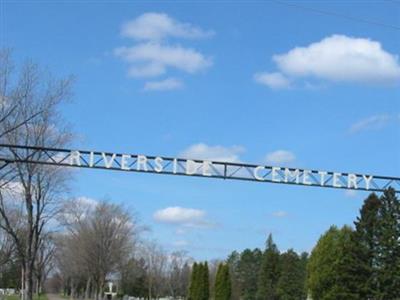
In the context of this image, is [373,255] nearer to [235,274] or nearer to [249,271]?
[249,271]

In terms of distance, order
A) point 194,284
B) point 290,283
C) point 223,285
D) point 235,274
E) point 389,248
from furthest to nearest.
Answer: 1. point 235,274
2. point 194,284
3. point 223,285
4. point 290,283
5. point 389,248

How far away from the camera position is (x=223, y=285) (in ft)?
322

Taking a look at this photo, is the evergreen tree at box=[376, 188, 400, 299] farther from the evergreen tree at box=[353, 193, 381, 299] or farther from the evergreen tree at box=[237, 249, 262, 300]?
the evergreen tree at box=[237, 249, 262, 300]

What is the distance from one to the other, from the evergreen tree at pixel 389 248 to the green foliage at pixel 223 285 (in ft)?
139

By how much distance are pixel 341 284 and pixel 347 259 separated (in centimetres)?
238

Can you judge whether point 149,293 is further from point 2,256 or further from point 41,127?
point 41,127

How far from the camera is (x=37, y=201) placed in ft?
157

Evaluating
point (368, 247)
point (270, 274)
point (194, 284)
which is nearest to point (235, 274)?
point (270, 274)

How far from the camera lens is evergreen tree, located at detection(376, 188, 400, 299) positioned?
5691 centimetres

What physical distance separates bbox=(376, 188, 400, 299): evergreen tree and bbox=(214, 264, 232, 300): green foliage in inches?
1662

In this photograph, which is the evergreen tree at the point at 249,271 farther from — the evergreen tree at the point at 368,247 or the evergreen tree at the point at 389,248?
the evergreen tree at the point at 389,248

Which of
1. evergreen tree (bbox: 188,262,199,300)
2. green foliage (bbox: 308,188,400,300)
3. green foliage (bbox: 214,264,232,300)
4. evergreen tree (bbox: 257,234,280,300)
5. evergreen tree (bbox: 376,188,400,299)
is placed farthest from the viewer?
evergreen tree (bbox: 257,234,280,300)

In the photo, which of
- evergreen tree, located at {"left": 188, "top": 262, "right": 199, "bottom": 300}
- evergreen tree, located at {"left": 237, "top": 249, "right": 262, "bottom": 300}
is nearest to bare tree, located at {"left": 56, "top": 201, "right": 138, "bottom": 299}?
evergreen tree, located at {"left": 188, "top": 262, "right": 199, "bottom": 300}

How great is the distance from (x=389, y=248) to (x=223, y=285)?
1708 inches
